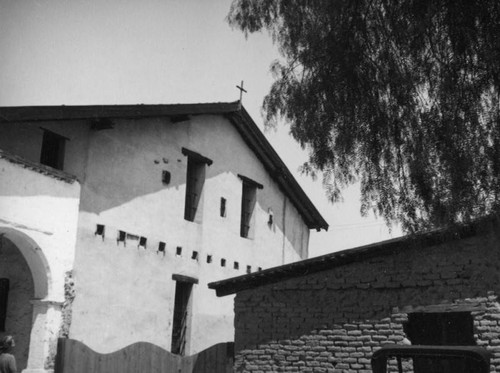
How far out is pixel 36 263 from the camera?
37.8 ft

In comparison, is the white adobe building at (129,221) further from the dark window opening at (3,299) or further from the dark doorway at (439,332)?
the dark doorway at (439,332)

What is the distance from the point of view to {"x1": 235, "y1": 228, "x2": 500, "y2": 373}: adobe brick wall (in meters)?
10.1

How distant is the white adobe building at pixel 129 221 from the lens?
1149 centimetres

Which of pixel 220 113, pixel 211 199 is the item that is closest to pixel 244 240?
pixel 211 199

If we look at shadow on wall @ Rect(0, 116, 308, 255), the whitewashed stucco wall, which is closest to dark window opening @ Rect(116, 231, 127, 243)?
the whitewashed stucco wall

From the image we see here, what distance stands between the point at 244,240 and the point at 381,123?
11430mm

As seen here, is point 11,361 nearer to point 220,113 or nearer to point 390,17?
point 390,17

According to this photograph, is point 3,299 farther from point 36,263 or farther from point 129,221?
point 129,221

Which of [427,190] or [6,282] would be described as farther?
[6,282]

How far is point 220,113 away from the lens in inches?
712

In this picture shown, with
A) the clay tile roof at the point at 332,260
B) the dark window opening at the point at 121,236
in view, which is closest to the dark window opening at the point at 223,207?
the dark window opening at the point at 121,236

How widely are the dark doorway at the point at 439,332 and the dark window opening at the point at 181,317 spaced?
7.00 metres

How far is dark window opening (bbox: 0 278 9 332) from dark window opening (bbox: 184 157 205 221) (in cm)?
545

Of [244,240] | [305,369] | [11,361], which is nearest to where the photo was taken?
[11,361]
